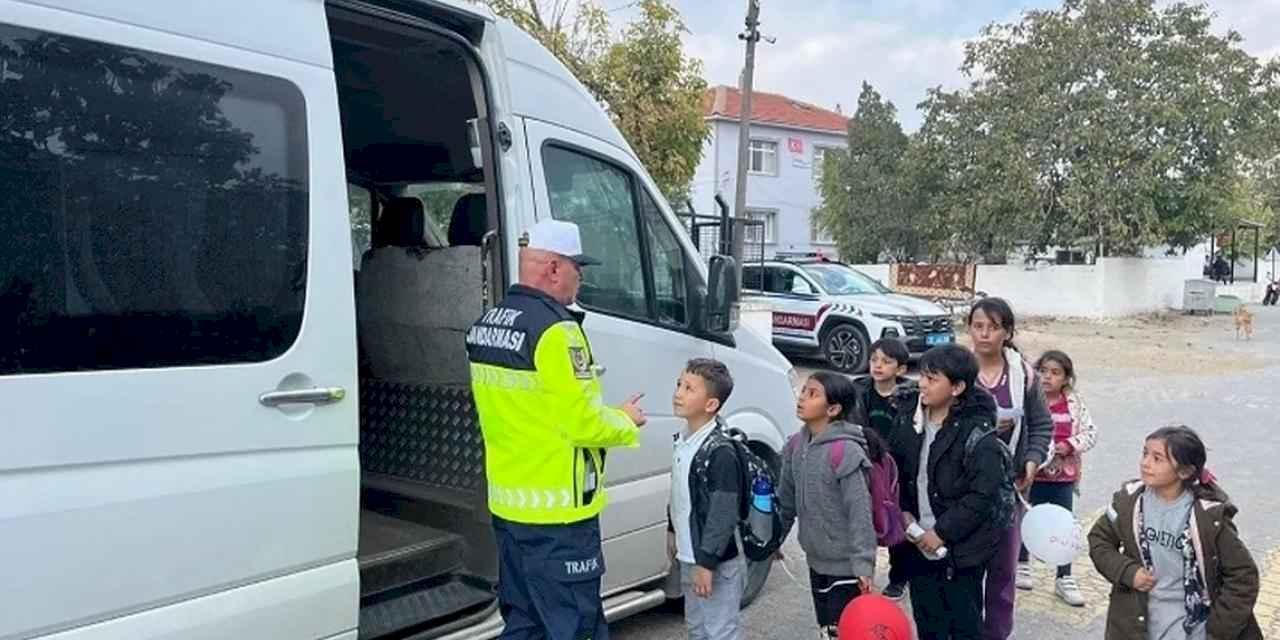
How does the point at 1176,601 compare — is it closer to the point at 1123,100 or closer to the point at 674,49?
the point at 674,49

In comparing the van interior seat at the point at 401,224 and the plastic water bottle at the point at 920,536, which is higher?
the van interior seat at the point at 401,224

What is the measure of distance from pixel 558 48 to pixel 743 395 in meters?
10.1

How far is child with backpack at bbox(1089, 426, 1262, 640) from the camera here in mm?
3010

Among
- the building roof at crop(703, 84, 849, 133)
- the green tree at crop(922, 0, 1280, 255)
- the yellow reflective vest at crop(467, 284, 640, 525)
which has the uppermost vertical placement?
the building roof at crop(703, 84, 849, 133)

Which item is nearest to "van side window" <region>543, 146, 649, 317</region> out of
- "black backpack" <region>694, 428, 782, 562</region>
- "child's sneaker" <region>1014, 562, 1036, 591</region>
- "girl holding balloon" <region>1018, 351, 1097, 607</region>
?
"black backpack" <region>694, 428, 782, 562</region>

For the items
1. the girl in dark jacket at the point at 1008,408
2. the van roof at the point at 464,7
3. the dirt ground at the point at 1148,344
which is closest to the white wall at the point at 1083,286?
the dirt ground at the point at 1148,344

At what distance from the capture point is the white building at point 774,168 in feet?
119

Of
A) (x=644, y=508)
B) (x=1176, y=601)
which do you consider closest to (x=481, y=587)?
(x=644, y=508)

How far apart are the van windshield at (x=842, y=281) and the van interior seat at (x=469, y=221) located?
1066 centimetres

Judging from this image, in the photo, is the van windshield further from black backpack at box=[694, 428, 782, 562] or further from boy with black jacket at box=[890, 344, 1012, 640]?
black backpack at box=[694, 428, 782, 562]

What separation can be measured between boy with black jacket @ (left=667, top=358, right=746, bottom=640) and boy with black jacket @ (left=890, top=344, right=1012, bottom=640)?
76 centimetres

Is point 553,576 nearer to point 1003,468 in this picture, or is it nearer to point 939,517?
point 939,517

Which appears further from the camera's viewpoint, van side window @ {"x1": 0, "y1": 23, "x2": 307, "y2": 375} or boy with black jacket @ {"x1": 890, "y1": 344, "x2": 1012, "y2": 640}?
boy with black jacket @ {"x1": 890, "y1": 344, "x2": 1012, "y2": 640}

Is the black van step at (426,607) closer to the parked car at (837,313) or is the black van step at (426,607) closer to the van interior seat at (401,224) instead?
the van interior seat at (401,224)
